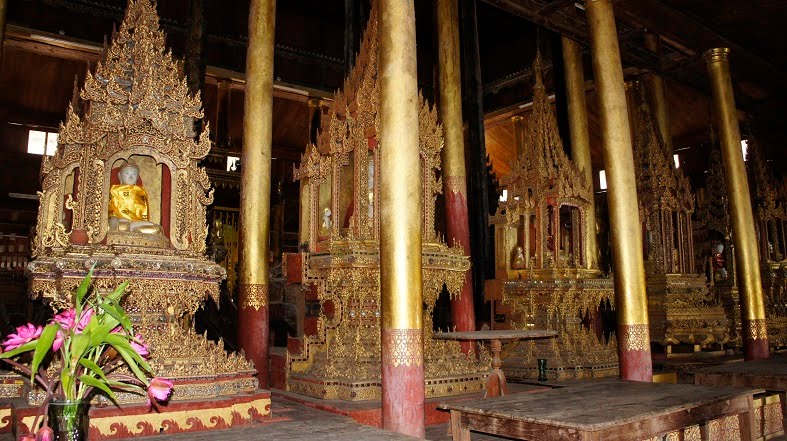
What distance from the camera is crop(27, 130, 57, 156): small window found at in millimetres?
16734

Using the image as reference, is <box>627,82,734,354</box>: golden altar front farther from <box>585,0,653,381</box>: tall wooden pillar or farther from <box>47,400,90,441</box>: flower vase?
<box>47,400,90,441</box>: flower vase

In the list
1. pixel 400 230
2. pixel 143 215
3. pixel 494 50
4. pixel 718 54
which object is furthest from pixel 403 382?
pixel 494 50

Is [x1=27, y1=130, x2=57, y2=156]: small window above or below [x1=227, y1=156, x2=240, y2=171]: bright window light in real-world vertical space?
above

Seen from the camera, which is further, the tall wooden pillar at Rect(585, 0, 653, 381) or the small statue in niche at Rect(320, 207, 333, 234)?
the small statue in niche at Rect(320, 207, 333, 234)

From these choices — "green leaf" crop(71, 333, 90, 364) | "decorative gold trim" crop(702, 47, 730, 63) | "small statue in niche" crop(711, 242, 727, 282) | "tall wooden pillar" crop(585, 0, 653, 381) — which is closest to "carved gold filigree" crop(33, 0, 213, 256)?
"green leaf" crop(71, 333, 90, 364)

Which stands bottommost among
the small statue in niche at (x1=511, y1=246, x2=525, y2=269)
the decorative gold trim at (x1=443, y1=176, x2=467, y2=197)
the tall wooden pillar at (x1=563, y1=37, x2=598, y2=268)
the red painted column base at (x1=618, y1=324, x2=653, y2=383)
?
the red painted column base at (x1=618, y1=324, x2=653, y2=383)

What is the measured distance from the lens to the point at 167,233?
5.66m

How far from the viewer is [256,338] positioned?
6.88 meters

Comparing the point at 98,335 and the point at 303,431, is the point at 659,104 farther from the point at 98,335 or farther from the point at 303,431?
the point at 98,335

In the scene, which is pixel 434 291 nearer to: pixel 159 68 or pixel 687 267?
pixel 159 68

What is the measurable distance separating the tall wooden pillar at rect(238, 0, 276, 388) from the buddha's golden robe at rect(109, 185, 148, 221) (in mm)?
1715

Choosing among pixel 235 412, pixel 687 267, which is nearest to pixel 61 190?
pixel 235 412

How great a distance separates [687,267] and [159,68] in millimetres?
9548

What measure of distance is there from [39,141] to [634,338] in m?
17.0
